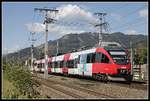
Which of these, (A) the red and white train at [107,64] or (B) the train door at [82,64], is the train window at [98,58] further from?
(B) the train door at [82,64]

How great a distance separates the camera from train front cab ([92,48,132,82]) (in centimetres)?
3080

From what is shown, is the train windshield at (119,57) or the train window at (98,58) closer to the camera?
the train windshield at (119,57)

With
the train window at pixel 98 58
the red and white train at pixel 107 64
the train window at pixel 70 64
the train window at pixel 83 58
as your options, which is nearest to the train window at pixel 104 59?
the red and white train at pixel 107 64

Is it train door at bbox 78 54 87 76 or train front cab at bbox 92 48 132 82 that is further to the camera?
train door at bbox 78 54 87 76

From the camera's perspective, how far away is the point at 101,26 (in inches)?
2470

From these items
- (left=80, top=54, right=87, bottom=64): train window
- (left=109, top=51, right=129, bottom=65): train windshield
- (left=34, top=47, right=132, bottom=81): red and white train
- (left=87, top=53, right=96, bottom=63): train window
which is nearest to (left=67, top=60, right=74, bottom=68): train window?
(left=80, top=54, right=87, bottom=64): train window

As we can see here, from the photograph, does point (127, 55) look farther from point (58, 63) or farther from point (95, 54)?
point (58, 63)

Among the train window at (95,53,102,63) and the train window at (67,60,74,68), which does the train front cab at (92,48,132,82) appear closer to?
the train window at (95,53,102,63)

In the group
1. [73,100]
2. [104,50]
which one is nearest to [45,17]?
[104,50]

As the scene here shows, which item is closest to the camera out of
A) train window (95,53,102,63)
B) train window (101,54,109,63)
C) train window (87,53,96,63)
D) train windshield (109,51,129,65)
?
train windshield (109,51,129,65)

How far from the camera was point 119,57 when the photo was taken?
3125 cm

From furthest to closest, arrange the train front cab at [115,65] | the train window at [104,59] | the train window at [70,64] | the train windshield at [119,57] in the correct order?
1. the train window at [70,64]
2. the train window at [104,59]
3. the train windshield at [119,57]
4. the train front cab at [115,65]

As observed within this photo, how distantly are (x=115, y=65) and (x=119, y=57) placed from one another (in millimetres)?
805

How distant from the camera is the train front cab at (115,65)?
3080 cm
